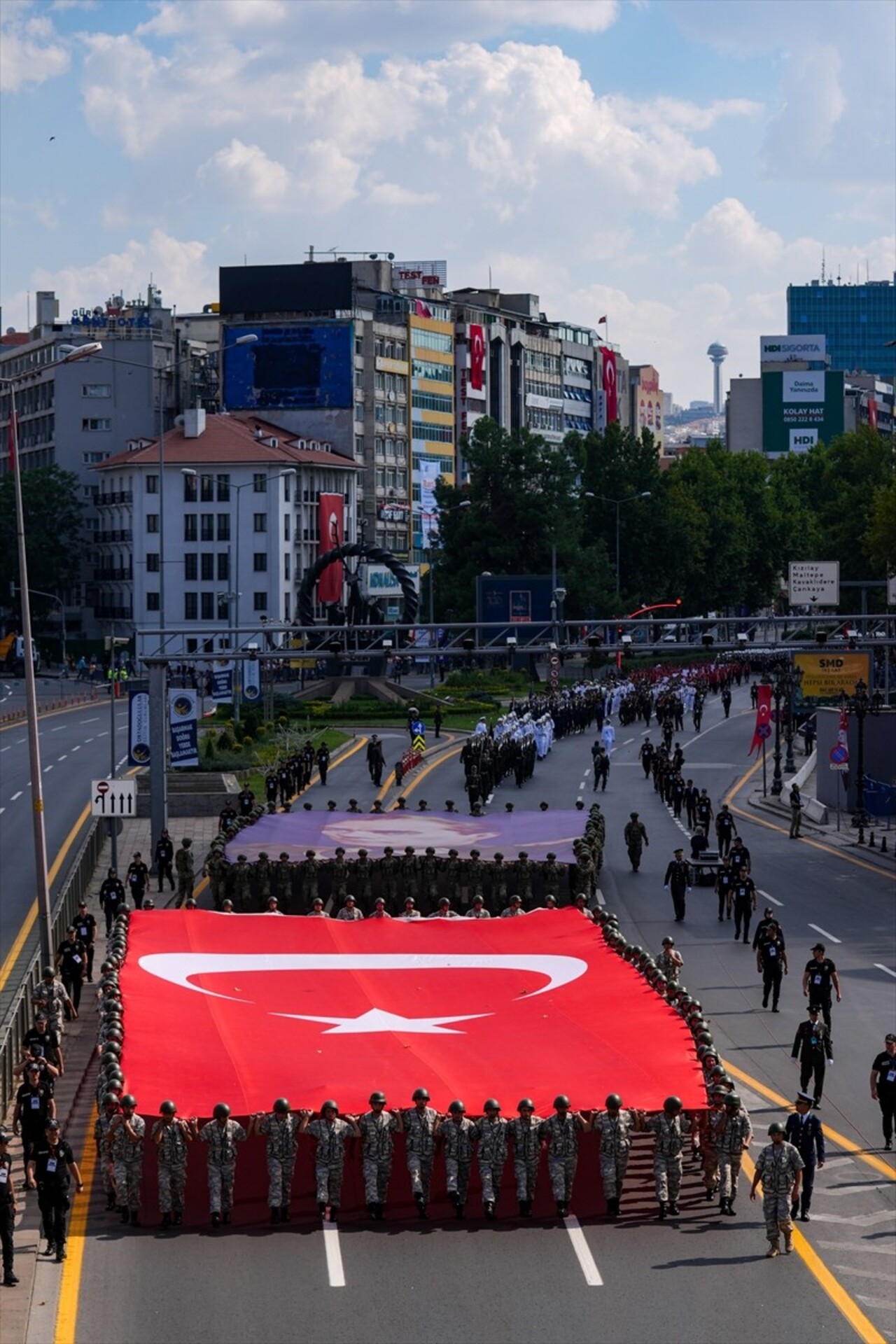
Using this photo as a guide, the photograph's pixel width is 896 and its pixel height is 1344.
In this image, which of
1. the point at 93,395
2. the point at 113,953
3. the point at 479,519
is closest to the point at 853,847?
the point at 113,953

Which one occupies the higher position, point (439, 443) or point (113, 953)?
point (439, 443)

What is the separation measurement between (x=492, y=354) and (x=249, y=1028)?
14623cm

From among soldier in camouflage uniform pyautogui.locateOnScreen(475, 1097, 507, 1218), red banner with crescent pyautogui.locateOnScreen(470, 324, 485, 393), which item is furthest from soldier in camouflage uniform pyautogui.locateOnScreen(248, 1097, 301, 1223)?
red banner with crescent pyautogui.locateOnScreen(470, 324, 485, 393)

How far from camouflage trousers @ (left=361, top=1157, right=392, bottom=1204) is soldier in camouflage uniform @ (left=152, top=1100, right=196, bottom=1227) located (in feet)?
5.84

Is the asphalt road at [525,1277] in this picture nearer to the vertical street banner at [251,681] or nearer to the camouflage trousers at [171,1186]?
the camouflage trousers at [171,1186]

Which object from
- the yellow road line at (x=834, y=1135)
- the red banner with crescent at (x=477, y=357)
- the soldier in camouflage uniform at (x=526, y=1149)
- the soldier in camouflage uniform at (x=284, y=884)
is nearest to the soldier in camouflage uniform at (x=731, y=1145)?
the soldier in camouflage uniform at (x=526, y=1149)

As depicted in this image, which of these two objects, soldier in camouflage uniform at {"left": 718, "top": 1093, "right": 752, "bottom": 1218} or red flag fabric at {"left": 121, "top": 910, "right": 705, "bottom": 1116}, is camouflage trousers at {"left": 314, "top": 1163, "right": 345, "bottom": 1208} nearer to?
red flag fabric at {"left": 121, "top": 910, "right": 705, "bottom": 1116}

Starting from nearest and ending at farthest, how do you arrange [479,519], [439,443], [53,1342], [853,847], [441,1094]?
[53,1342] → [441,1094] → [853,847] → [479,519] → [439,443]

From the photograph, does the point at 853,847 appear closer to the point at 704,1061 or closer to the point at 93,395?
the point at 704,1061

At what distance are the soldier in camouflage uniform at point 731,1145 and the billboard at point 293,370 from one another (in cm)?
11709

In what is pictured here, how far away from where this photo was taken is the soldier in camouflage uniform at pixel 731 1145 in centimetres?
2052

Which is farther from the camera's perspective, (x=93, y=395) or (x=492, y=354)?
(x=492, y=354)

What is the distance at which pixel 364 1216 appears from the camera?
66.8ft

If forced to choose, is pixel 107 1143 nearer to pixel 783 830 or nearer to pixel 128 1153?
pixel 128 1153
